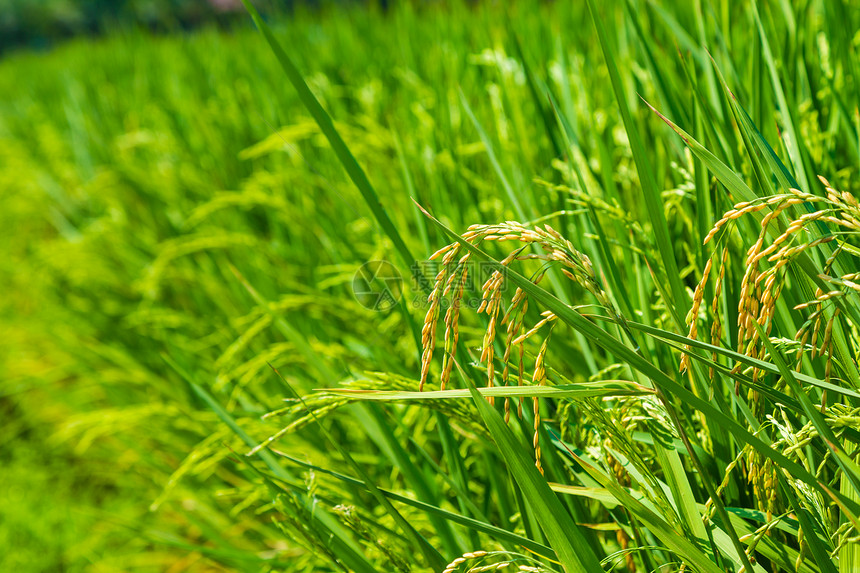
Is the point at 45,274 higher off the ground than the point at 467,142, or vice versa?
the point at 467,142

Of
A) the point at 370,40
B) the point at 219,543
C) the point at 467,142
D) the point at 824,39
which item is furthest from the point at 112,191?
→ the point at 824,39

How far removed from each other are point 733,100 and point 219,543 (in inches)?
42.6

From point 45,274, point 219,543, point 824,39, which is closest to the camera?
point 219,543

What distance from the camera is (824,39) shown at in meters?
1.41

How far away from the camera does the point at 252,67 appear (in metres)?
3.14

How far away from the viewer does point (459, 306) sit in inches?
24.1

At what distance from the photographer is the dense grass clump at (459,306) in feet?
1.96

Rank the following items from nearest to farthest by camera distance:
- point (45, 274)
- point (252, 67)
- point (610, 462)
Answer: point (610, 462)
point (45, 274)
point (252, 67)

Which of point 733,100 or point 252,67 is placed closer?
point 733,100

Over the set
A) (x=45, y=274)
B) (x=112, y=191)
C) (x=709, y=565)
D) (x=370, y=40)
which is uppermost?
(x=370, y=40)

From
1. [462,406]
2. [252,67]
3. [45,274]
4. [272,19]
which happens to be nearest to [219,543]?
[462,406]

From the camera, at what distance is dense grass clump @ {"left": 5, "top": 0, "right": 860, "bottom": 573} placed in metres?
0.60

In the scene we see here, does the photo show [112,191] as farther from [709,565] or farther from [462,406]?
[709,565]

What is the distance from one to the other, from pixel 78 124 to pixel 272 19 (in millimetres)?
1440
